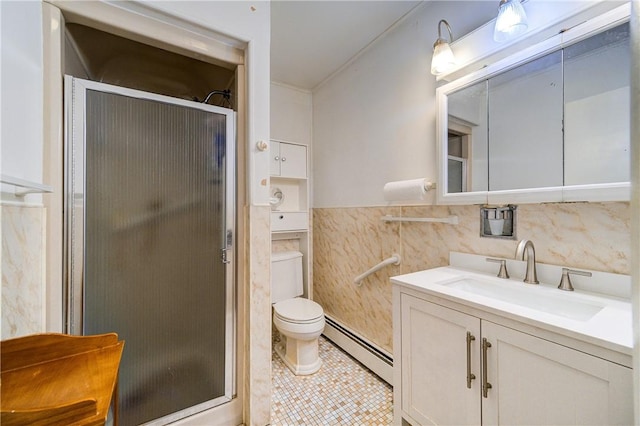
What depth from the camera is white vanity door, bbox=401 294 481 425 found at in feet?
3.45

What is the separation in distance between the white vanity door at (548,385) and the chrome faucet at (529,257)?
376 millimetres

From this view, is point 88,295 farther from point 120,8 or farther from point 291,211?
point 291,211

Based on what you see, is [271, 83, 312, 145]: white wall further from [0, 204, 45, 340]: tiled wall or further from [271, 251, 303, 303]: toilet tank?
[0, 204, 45, 340]: tiled wall

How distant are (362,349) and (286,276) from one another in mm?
838

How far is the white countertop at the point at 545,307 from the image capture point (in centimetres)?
77

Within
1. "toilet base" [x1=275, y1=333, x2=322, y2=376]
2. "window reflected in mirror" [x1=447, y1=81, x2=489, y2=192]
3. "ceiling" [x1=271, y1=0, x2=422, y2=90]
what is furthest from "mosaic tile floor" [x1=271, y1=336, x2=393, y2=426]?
"ceiling" [x1=271, y1=0, x2=422, y2=90]

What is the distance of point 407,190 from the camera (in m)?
1.62

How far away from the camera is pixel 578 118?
3.57 feet

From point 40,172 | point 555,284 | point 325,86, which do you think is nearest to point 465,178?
point 555,284

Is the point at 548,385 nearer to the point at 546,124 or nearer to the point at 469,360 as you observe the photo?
the point at 469,360

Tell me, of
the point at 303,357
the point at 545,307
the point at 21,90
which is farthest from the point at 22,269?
the point at 545,307

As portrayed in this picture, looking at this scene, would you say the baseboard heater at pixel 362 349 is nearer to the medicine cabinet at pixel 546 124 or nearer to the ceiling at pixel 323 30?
the medicine cabinet at pixel 546 124

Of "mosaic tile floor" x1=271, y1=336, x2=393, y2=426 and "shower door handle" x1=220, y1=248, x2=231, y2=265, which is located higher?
"shower door handle" x1=220, y1=248, x2=231, y2=265

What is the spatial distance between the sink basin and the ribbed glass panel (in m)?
1.21
